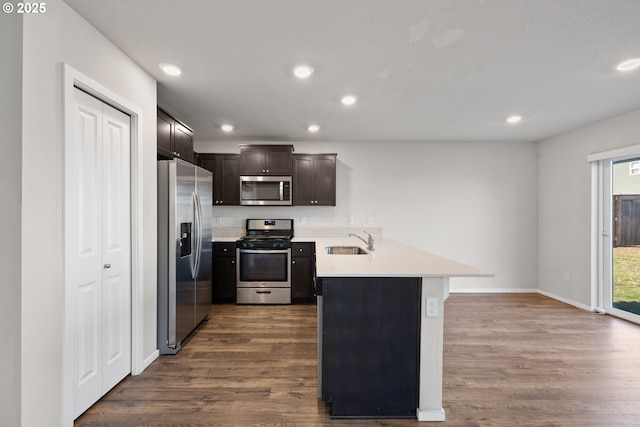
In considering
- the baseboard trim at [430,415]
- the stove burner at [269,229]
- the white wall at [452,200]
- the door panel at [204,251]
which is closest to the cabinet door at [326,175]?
the white wall at [452,200]

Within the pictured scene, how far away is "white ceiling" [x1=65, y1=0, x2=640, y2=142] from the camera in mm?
1706

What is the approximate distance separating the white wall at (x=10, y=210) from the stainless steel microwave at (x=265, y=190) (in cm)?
308

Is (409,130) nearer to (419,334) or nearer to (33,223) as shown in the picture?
(419,334)

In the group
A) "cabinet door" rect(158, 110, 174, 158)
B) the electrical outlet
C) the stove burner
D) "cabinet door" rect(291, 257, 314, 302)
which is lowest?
"cabinet door" rect(291, 257, 314, 302)

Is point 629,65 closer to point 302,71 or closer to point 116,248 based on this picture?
point 302,71

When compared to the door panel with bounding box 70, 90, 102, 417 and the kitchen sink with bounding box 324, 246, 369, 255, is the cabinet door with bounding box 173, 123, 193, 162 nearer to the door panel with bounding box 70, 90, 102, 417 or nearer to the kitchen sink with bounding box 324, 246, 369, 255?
the door panel with bounding box 70, 90, 102, 417

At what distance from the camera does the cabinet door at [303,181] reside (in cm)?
461

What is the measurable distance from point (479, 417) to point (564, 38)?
258 centimetres

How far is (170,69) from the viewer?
2432 millimetres

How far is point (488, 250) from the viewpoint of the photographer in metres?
4.94

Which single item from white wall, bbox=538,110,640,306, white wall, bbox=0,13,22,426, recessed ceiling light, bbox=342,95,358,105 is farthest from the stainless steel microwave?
white wall, bbox=538,110,640,306

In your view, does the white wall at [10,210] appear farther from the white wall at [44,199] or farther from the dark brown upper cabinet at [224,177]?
the dark brown upper cabinet at [224,177]

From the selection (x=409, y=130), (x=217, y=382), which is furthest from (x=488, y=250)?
(x=217, y=382)

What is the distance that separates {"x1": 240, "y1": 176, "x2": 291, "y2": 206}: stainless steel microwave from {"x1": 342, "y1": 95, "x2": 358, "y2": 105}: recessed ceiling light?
1668 millimetres
